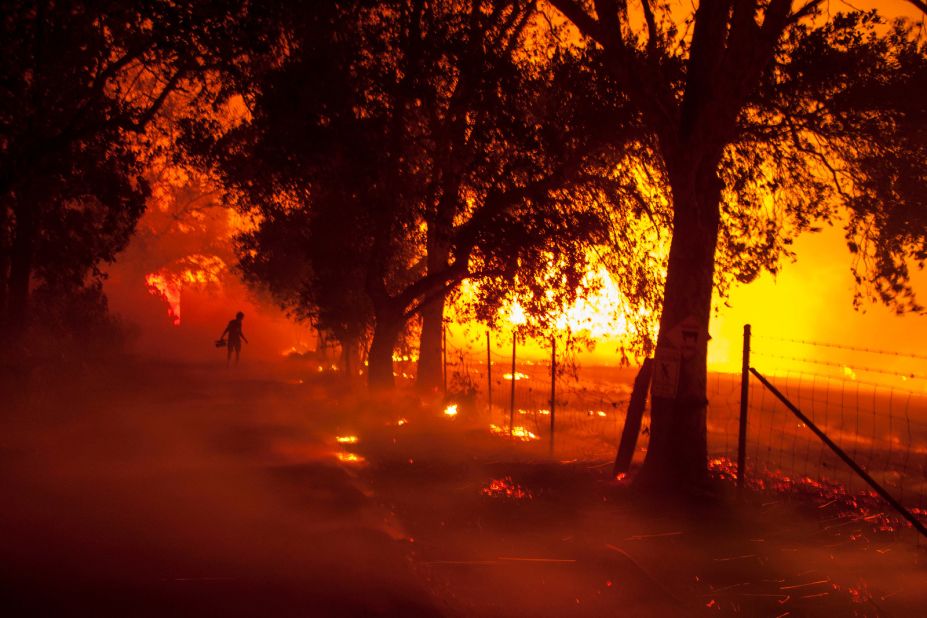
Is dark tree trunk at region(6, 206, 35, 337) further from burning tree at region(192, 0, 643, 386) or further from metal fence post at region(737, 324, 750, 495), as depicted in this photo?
metal fence post at region(737, 324, 750, 495)

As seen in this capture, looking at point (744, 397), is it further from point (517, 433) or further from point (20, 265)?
point (20, 265)

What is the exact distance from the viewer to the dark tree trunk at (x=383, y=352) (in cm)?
1636

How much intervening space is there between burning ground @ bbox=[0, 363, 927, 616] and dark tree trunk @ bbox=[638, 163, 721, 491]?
22.9 inches

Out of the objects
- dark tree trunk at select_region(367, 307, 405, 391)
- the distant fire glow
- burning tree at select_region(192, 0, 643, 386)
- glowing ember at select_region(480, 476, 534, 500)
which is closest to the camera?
glowing ember at select_region(480, 476, 534, 500)

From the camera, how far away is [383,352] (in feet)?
54.5

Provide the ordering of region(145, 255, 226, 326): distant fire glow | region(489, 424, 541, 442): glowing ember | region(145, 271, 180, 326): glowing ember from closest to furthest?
region(489, 424, 541, 442): glowing ember → region(145, 255, 226, 326): distant fire glow → region(145, 271, 180, 326): glowing ember

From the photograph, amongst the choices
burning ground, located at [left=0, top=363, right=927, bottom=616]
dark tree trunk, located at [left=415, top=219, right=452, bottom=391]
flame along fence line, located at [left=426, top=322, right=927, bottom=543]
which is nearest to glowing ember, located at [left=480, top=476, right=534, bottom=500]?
burning ground, located at [left=0, top=363, right=927, bottom=616]

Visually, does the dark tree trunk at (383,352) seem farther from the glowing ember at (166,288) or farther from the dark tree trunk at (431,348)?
the glowing ember at (166,288)

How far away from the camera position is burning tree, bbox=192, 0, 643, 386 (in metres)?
12.3

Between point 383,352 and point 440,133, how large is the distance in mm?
5609

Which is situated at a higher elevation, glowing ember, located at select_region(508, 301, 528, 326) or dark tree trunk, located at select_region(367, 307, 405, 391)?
glowing ember, located at select_region(508, 301, 528, 326)

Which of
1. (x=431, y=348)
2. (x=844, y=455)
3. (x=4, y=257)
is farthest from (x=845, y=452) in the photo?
(x=4, y=257)

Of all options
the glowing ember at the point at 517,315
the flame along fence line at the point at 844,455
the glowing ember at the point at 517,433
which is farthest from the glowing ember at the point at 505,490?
the glowing ember at the point at 517,315

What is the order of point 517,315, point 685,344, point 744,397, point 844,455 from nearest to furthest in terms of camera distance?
point 844,455 < point 685,344 < point 744,397 < point 517,315
